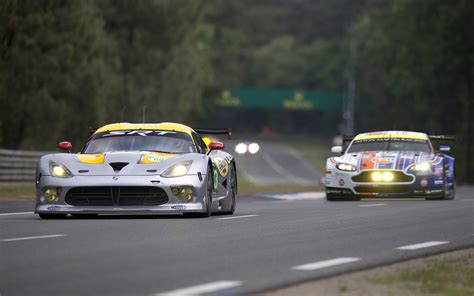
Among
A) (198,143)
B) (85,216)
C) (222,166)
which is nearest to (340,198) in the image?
(222,166)

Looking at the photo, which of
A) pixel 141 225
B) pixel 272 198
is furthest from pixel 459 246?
pixel 272 198

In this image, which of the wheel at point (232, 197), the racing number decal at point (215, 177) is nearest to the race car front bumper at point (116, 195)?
the racing number decal at point (215, 177)

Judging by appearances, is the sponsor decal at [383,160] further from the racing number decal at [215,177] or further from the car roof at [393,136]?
the racing number decal at [215,177]

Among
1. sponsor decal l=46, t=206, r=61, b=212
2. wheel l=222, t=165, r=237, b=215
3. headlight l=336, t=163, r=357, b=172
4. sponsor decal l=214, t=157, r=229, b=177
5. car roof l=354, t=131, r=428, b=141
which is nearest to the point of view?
sponsor decal l=46, t=206, r=61, b=212

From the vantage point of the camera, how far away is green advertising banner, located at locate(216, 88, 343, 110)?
119 metres

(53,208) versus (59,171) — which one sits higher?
(59,171)

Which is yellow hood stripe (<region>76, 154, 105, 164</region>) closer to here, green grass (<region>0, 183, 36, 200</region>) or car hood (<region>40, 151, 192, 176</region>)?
car hood (<region>40, 151, 192, 176</region>)

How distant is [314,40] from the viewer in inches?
7042

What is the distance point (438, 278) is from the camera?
34.2 ft

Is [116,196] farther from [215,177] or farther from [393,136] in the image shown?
[393,136]

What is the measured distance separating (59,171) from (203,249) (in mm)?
5164

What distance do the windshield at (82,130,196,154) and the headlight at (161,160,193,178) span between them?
0.82 meters

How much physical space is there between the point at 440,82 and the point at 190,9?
2558 centimetres

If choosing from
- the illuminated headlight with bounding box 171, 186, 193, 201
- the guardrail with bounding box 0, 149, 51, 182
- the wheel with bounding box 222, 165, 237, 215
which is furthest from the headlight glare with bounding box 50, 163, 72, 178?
the guardrail with bounding box 0, 149, 51, 182
